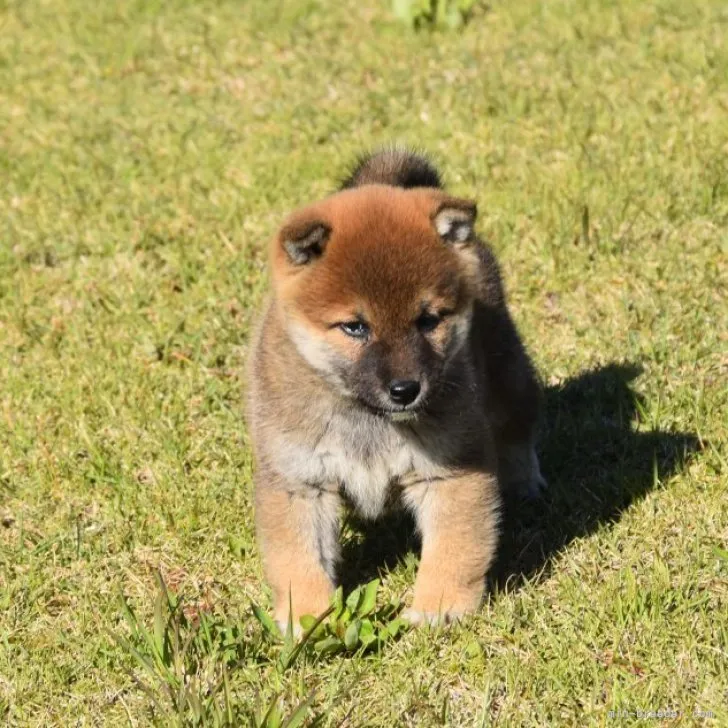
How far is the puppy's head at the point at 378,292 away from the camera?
3.88m

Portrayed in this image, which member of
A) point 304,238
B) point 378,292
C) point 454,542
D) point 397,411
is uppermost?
point 304,238

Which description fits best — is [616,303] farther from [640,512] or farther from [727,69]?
[727,69]

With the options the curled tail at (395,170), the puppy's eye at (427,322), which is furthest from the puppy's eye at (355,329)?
the curled tail at (395,170)

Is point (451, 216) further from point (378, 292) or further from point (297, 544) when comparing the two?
point (297, 544)

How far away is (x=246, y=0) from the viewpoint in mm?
10188

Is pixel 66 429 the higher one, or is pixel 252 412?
pixel 252 412

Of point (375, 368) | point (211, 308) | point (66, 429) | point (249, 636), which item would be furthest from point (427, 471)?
point (211, 308)

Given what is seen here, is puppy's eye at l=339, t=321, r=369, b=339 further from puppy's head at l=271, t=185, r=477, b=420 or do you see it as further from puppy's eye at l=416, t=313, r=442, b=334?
puppy's eye at l=416, t=313, r=442, b=334

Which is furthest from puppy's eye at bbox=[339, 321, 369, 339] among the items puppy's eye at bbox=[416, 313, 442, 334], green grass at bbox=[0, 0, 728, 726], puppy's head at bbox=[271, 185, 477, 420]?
green grass at bbox=[0, 0, 728, 726]

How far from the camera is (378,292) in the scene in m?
3.87

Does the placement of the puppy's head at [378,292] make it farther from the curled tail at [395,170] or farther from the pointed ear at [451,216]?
the curled tail at [395,170]

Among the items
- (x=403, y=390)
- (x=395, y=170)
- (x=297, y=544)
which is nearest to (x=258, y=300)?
(x=395, y=170)

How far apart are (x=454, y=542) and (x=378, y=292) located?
0.90 metres

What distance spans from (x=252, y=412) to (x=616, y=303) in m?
2.45
